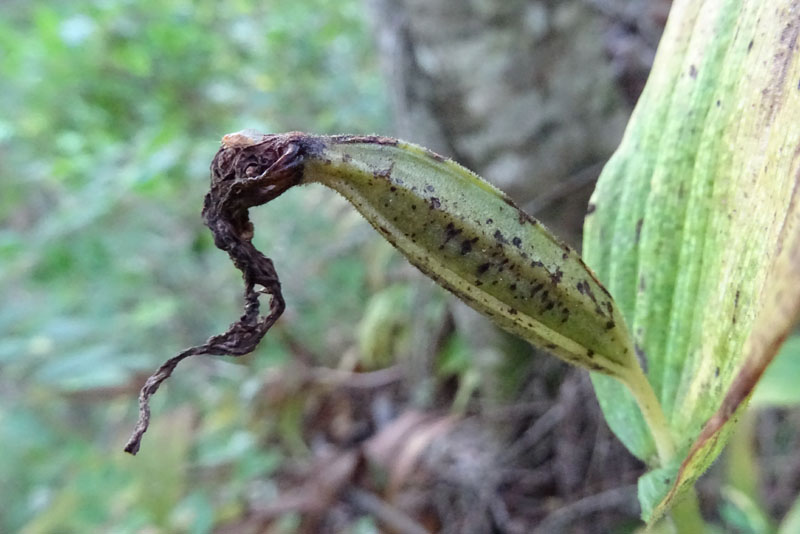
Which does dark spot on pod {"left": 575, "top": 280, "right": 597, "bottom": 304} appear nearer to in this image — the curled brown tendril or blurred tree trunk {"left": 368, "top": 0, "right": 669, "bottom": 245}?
the curled brown tendril

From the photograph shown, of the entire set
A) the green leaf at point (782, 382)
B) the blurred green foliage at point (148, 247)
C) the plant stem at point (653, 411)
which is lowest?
the green leaf at point (782, 382)

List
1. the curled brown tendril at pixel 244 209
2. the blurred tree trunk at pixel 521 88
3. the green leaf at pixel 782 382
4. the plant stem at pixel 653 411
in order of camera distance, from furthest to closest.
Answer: the blurred tree trunk at pixel 521 88 → the green leaf at pixel 782 382 → the plant stem at pixel 653 411 → the curled brown tendril at pixel 244 209

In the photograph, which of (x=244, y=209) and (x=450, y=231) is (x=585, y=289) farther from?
(x=244, y=209)

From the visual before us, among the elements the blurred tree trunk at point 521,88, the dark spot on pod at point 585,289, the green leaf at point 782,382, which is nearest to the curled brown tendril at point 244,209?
the dark spot on pod at point 585,289

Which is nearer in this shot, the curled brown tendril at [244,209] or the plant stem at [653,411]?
the curled brown tendril at [244,209]

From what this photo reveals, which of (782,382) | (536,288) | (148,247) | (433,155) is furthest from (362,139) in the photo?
(148,247)

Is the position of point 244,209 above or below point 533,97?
below

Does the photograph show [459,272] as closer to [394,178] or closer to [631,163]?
[394,178]

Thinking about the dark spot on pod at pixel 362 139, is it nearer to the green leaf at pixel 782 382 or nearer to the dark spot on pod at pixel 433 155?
the dark spot on pod at pixel 433 155
